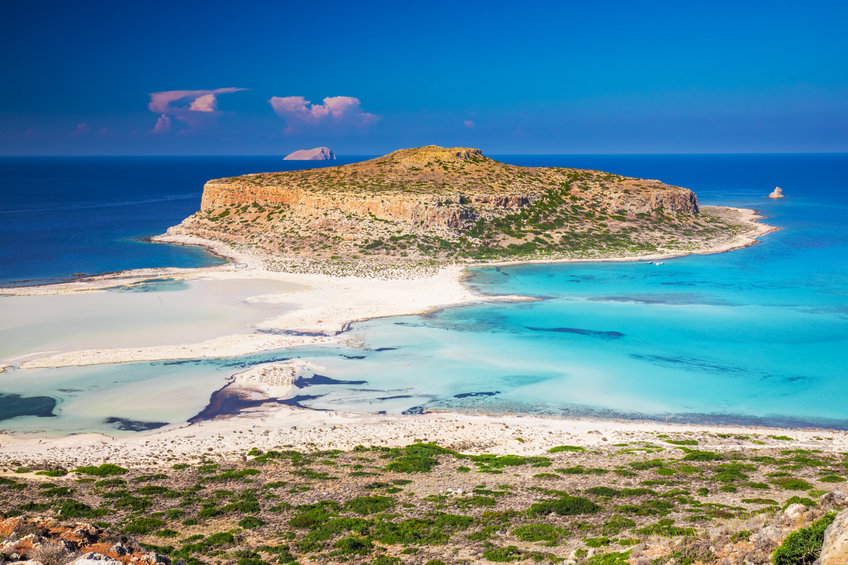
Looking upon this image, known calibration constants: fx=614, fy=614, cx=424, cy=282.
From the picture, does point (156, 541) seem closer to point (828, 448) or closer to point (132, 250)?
point (828, 448)

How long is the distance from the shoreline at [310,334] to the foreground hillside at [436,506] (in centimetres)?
330

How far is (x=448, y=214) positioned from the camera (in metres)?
90.1

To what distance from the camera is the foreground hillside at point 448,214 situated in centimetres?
Result: 8625

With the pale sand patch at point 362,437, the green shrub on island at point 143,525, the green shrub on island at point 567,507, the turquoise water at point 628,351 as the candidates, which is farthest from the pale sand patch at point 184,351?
the green shrub on island at point 567,507

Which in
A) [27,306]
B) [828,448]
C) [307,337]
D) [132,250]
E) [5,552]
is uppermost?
[132,250]

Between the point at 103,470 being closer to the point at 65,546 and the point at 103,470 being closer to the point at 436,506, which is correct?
the point at 65,546

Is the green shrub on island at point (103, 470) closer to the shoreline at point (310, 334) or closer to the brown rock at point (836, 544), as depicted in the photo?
the shoreline at point (310, 334)

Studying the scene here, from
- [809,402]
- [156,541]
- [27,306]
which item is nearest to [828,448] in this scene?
[809,402]

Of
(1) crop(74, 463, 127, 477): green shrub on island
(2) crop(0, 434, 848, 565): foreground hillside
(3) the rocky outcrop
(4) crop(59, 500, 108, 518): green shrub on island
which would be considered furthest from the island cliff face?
(3) the rocky outcrop

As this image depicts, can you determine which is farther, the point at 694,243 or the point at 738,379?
the point at 694,243

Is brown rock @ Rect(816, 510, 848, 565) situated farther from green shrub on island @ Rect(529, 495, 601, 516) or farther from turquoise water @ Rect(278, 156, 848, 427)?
turquoise water @ Rect(278, 156, 848, 427)

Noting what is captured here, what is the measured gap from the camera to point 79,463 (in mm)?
28766

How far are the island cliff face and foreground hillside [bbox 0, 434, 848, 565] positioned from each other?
54565 mm

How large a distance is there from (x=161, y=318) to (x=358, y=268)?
27.1 m
